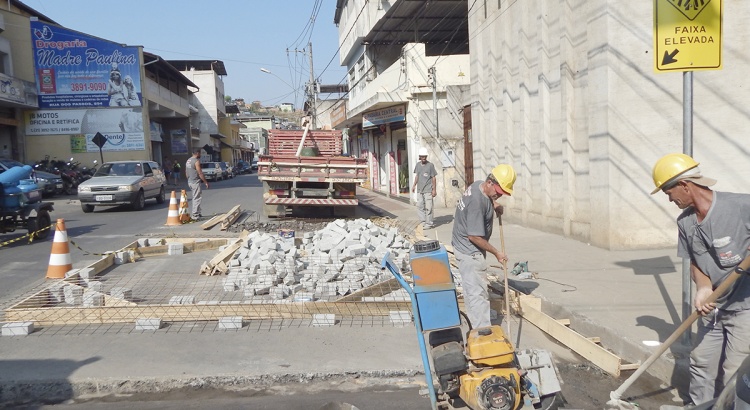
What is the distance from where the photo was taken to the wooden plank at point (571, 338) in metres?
4.94

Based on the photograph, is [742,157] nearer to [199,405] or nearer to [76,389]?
[199,405]

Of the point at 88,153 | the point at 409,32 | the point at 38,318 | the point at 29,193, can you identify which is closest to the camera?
the point at 38,318

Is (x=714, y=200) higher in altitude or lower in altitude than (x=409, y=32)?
lower

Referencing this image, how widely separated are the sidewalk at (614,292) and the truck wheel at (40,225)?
9721 millimetres

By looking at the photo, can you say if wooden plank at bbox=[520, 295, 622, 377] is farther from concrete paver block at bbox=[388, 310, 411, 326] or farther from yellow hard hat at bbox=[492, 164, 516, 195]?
yellow hard hat at bbox=[492, 164, 516, 195]

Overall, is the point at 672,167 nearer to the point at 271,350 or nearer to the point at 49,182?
the point at 271,350

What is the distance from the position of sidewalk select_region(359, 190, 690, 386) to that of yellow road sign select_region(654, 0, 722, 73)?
2.48 meters

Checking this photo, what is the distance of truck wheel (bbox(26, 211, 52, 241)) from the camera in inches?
491

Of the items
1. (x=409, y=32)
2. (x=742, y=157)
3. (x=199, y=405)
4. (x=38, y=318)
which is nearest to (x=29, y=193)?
(x=38, y=318)

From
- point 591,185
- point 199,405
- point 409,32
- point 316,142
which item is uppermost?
point 409,32

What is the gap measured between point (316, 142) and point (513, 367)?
14357 millimetres

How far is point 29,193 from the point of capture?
40.9 feet

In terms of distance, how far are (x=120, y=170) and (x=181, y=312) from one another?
1507cm

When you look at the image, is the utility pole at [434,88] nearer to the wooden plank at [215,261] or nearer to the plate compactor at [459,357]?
the wooden plank at [215,261]
